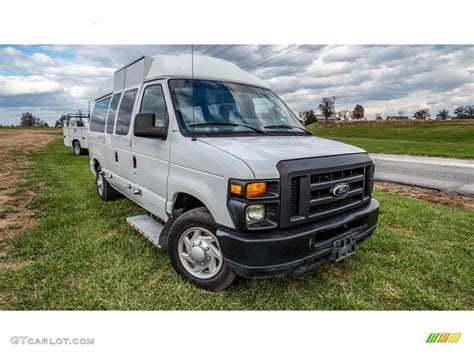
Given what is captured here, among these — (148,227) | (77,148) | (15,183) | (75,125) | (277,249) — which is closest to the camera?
(277,249)

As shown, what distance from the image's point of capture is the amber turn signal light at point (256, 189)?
1.97m

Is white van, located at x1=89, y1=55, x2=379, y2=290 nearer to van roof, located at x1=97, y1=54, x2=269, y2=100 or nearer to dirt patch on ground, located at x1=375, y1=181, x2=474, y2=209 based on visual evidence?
van roof, located at x1=97, y1=54, x2=269, y2=100

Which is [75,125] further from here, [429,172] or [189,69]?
[429,172]

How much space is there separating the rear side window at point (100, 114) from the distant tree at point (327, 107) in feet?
10.7

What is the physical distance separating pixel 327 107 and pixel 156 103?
165 cm

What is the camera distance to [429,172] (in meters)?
8.00

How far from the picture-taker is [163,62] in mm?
2732

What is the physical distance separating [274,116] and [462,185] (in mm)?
5794

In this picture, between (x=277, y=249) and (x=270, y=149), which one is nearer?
(x=277, y=249)

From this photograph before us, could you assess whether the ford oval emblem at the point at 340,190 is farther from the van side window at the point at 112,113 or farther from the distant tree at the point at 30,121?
the van side window at the point at 112,113

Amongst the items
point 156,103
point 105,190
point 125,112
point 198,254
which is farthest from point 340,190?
point 105,190
